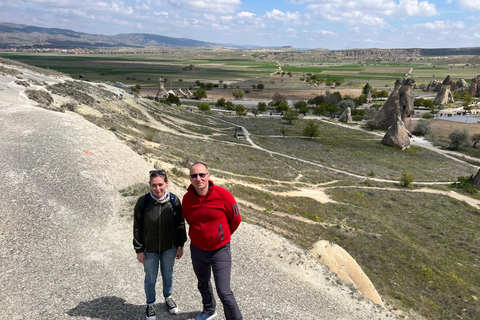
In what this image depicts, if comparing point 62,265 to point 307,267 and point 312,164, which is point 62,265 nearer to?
point 307,267

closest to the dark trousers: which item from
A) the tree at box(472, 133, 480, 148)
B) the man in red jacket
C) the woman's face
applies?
the man in red jacket

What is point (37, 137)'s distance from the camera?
1559cm

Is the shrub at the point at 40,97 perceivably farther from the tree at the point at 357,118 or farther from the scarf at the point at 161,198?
the tree at the point at 357,118

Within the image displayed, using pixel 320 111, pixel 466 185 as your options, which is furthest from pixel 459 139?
pixel 320 111

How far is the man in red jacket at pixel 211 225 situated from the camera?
19.2 ft

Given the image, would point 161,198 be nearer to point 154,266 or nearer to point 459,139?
point 154,266

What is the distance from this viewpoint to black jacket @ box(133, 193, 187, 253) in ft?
20.1

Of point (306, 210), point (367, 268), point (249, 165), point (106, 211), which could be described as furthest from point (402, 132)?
point (106, 211)

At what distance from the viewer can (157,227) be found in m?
6.17

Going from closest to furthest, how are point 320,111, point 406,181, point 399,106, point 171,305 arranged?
point 171,305
point 406,181
point 399,106
point 320,111

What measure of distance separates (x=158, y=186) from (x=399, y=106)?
204 ft

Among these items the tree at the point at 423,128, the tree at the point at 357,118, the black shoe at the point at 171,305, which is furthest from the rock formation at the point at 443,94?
the black shoe at the point at 171,305

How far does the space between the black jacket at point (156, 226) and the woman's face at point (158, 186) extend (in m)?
0.23

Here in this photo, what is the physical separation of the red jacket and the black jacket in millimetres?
373
